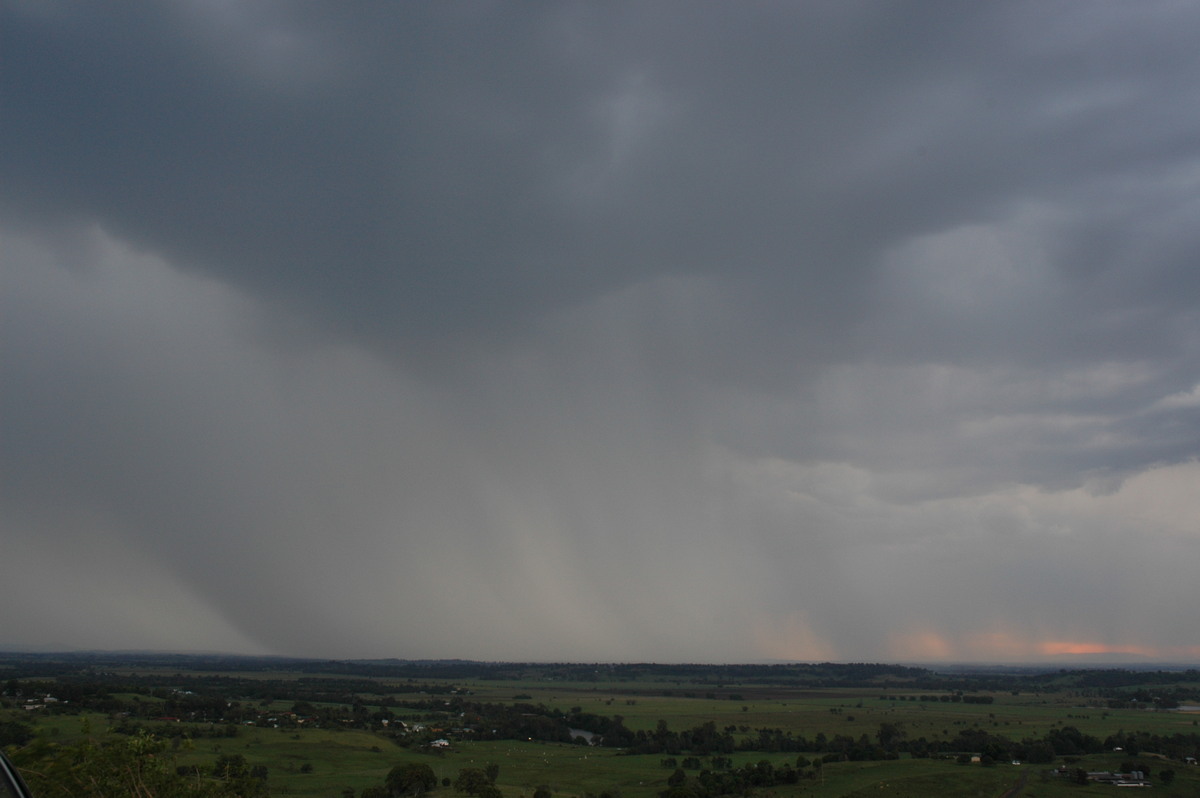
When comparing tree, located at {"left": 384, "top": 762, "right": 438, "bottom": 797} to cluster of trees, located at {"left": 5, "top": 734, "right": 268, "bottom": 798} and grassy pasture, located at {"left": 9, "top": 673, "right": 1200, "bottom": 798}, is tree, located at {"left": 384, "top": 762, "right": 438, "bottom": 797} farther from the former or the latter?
cluster of trees, located at {"left": 5, "top": 734, "right": 268, "bottom": 798}

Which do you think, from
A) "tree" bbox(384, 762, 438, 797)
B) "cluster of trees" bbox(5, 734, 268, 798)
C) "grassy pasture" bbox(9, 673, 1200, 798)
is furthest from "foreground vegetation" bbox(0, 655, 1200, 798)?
"cluster of trees" bbox(5, 734, 268, 798)

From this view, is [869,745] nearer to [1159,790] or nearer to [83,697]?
[1159,790]

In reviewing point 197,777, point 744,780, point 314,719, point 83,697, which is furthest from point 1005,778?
point 83,697

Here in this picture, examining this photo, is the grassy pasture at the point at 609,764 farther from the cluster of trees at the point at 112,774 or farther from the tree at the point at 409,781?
the cluster of trees at the point at 112,774

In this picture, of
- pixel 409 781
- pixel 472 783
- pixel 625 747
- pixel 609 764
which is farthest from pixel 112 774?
pixel 625 747

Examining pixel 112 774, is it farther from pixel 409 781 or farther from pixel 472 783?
pixel 409 781

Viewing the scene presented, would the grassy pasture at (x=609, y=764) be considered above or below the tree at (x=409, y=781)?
below

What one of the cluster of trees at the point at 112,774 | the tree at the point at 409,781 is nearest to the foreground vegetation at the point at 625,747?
the tree at the point at 409,781

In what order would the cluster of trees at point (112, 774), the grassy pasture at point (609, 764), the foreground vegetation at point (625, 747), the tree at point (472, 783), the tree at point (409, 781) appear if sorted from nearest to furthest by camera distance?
the cluster of trees at point (112, 774)
the tree at point (472, 783)
the tree at point (409, 781)
the grassy pasture at point (609, 764)
the foreground vegetation at point (625, 747)

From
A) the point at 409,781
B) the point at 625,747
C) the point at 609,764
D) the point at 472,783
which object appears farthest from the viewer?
the point at 625,747
